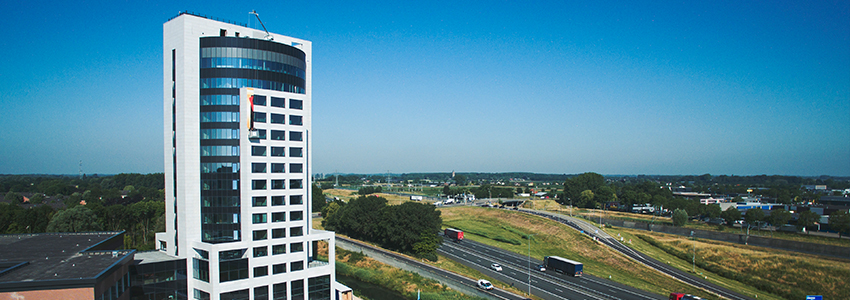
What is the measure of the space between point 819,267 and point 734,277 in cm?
1725

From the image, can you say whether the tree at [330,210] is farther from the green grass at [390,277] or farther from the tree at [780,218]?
the tree at [780,218]

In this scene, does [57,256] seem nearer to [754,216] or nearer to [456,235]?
[456,235]

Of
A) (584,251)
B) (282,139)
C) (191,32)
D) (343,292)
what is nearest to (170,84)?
(191,32)

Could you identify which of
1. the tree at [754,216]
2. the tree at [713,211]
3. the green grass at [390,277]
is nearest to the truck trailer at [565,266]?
the green grass at [390,277]

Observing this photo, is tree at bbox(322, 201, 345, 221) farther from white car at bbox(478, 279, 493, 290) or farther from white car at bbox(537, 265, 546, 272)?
white car at bbox(478, 279, 493, 290)

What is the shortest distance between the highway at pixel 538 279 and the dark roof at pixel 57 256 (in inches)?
2514

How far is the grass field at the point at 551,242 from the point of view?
88500 mm

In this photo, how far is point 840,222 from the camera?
12438 centimetres

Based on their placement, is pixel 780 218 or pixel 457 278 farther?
pixel 780 218

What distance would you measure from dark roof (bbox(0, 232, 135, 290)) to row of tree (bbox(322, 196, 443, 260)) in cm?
5791

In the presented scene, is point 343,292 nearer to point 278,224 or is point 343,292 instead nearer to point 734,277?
point 278,224

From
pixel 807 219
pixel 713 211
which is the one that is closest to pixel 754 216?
pixel 807 219

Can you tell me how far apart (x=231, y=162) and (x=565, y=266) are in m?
66.7

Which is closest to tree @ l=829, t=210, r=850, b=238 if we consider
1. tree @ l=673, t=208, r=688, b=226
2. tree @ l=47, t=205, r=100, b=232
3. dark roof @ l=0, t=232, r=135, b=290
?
tree @ l=673, t=208, r=688, b=226
